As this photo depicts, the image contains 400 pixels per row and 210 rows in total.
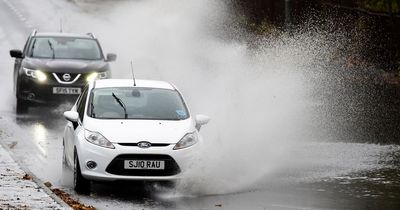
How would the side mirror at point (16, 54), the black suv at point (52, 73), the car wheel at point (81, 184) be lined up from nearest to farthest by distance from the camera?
the car wheel at point (81, 184) < the black suv at point (52, 73) < the side mirror at point (16, 54)

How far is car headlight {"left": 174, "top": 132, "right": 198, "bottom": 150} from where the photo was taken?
45.5ft

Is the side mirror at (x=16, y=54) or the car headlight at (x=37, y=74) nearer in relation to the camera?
the car headlight at (x=37, y=74)

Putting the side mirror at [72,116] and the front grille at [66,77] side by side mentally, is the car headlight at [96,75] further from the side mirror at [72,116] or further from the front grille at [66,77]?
the side mirror at [72,116]

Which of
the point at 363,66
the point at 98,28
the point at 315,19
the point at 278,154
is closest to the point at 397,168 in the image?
the point at 278,154

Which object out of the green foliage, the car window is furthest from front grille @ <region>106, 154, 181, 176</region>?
the green foliage

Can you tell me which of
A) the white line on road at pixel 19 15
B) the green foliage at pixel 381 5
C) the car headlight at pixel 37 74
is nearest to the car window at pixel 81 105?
the car headlight at pixel 37 74

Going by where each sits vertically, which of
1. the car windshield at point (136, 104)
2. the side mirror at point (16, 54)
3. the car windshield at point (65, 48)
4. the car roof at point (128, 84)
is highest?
the car windshield at point (65, 48)

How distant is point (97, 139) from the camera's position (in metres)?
13.9

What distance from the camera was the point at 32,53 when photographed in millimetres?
24703

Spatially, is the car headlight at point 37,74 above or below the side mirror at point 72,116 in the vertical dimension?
above


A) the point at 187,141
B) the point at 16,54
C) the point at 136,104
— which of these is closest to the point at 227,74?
the point at 16,54

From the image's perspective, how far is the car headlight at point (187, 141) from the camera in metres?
13.9

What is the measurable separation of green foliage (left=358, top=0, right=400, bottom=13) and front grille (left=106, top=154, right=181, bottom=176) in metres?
23.4

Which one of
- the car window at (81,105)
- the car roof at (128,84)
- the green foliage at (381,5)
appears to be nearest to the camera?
the car window at (81,105)
